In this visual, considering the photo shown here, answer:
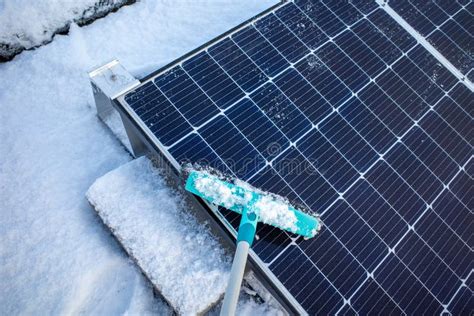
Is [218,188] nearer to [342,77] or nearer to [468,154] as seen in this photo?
[342,77]

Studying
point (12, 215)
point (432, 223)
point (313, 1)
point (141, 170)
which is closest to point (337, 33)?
point (313, 1)

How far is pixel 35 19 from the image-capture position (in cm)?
980

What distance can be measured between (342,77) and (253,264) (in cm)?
400

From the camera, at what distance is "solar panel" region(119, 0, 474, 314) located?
602cm

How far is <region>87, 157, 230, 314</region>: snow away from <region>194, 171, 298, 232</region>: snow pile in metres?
1.38

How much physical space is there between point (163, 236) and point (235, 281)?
82.3 inches

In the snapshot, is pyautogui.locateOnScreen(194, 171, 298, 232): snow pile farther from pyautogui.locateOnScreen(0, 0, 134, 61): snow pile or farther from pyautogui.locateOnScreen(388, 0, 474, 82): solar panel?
pyautogui.locateOnScreen(0, 0, 134, 61): snow pile

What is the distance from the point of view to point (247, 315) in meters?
7.31

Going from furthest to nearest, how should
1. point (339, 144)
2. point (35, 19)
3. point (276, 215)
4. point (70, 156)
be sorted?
point (35, 19) → point (70, 156) → point (339, 144) → point (276, 215)

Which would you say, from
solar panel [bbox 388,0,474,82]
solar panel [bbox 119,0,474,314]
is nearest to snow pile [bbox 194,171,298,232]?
solar panel [bbox 119,0,474,314]

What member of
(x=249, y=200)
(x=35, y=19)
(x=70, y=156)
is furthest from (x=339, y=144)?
(x=35, y=19)

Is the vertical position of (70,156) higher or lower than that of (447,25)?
lower

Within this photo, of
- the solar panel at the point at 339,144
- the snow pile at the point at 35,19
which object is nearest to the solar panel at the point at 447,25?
the solar panel at the point at 339,144

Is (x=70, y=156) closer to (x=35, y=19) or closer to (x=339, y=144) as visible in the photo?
(x=35, y=19)
